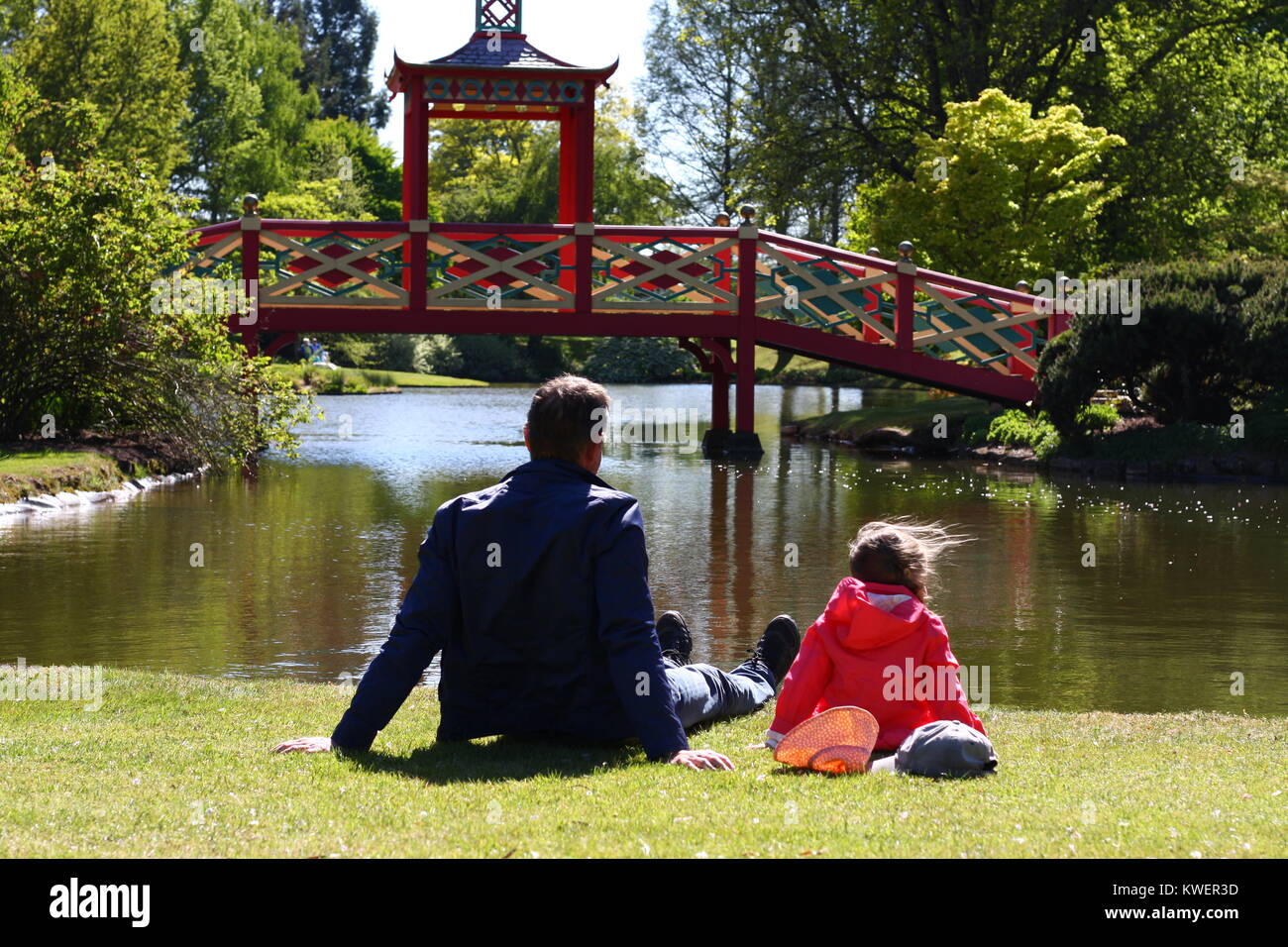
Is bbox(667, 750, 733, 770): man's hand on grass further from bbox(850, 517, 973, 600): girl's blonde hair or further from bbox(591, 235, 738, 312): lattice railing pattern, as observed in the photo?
bbox(591, 235, 738, 312): lattice railing pattern

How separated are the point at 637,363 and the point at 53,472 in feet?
131

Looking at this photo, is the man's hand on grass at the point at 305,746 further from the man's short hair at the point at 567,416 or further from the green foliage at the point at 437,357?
the green foliage at the point at 437,357

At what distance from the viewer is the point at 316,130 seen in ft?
215

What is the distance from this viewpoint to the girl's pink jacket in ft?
18.2

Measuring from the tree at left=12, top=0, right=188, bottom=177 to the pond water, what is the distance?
79.7ft

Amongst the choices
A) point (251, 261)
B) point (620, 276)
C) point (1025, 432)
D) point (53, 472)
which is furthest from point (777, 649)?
point (1025, 432)

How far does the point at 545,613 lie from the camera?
16.7 feet

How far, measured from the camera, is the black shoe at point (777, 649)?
6969mm

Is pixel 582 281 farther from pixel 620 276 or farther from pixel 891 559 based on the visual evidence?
pixel 891 559

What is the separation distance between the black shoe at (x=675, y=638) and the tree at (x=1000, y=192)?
22.7m

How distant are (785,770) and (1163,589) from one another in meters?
7.21

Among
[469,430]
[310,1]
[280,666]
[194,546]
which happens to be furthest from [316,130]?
[280,666]

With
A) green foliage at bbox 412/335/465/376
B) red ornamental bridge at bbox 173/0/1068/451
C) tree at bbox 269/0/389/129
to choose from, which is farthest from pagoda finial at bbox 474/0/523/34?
tree at bbox 269/0/389/129

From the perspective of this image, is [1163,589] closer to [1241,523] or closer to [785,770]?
[1241,523]
